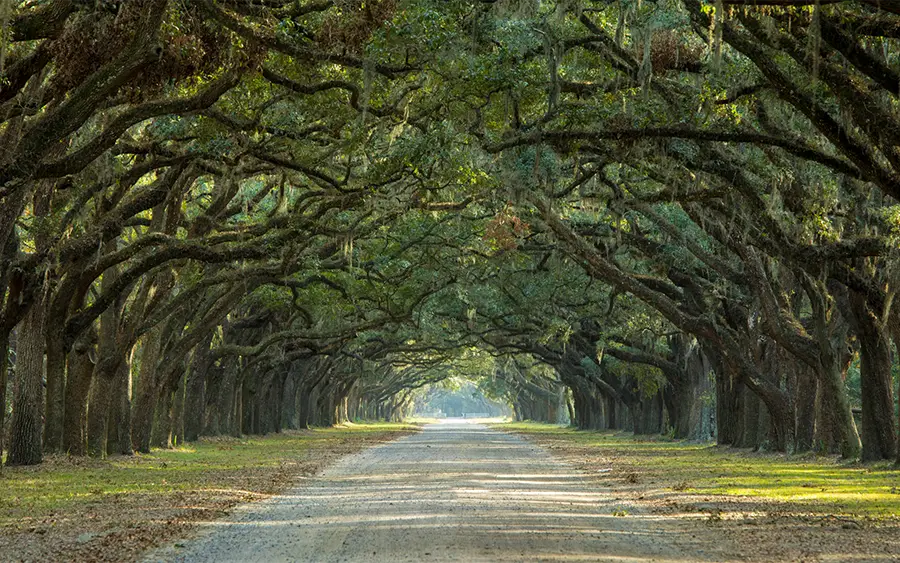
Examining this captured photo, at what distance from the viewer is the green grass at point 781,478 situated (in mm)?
15312

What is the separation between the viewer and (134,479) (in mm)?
19453

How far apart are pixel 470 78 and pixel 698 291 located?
15.3m

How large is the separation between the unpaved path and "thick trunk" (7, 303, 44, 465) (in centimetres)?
599

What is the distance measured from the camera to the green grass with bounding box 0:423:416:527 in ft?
48.0

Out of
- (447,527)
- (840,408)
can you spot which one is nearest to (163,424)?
(840,408)

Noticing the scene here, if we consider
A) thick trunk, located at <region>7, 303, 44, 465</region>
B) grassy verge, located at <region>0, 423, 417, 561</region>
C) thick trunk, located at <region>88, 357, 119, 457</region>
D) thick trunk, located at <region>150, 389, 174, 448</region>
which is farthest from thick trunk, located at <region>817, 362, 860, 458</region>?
thick trunk, located at <region>150, 389, 174, 448</region>

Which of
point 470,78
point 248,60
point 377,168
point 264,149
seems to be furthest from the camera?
point 377,168

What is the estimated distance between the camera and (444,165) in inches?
801

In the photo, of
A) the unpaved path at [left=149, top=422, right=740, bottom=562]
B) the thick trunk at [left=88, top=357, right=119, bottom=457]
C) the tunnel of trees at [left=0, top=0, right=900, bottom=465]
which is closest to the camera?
the unpaved path at [left=149, top=422, right=740, bottom=562]

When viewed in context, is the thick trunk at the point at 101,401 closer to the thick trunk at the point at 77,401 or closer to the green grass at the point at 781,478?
the thick trunk at the point at 77,401

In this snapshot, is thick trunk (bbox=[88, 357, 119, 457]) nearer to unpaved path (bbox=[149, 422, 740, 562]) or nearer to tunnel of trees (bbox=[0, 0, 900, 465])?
tunnel of trees (bbox=[0, 0, 900, 465])

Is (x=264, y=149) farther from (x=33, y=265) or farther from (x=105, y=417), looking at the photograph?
(x=105, y=417)

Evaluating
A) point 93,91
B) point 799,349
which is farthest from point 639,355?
point 93,91

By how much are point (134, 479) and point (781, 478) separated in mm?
12015
